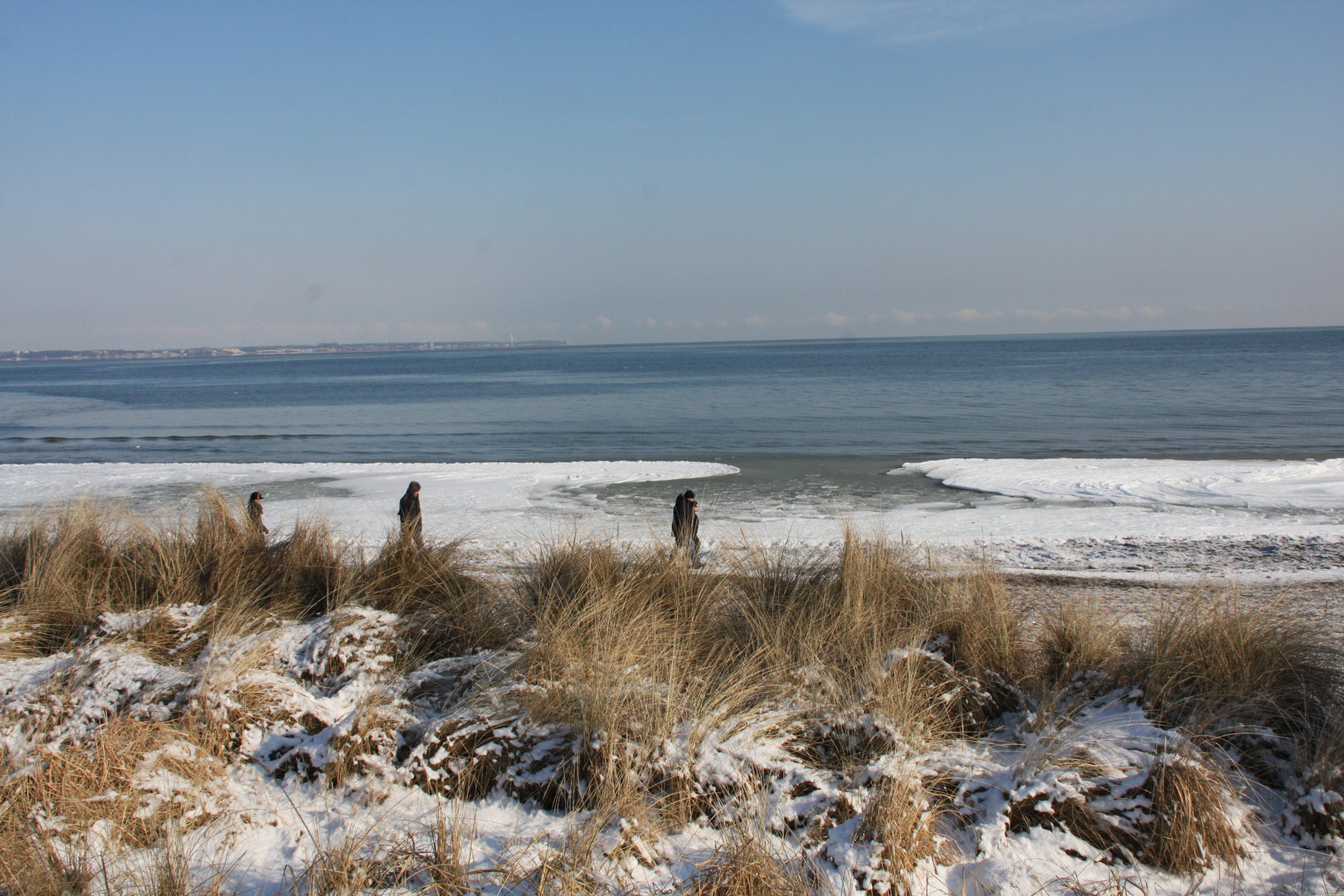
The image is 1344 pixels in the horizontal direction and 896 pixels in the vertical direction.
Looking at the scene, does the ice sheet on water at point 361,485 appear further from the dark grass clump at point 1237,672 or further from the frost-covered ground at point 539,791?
the dark grass clump at point 1237,672

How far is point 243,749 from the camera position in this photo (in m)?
4.15

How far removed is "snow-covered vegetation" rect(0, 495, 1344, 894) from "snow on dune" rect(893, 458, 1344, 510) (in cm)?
1157

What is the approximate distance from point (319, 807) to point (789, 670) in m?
2.60

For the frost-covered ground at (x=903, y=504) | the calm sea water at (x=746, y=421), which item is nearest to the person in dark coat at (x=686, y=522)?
the frost-covered ground at (x=903, y=504)

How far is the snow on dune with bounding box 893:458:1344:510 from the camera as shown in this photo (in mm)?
14938

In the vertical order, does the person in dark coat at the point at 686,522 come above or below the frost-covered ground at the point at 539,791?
above

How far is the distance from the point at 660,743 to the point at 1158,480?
16760 millimetres

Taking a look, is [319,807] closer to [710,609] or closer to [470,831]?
[470,831]

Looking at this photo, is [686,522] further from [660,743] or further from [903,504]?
[903,504]

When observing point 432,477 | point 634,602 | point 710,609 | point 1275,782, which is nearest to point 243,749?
point 634,602

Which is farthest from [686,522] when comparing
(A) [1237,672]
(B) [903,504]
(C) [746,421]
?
(C) [746,421]

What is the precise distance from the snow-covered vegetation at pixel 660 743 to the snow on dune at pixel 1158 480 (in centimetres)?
1157

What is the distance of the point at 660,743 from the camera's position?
3971 millimetres

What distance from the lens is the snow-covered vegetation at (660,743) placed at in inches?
134
